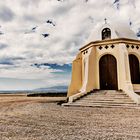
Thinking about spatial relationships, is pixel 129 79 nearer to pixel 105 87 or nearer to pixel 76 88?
pixel 105 87

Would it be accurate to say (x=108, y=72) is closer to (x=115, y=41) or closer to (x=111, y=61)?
(x=111, y=61)

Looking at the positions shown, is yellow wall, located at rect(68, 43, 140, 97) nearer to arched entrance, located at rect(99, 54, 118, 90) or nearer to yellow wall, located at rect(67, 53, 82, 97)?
yellow wall, located at rect(67, 53, 82, 97)

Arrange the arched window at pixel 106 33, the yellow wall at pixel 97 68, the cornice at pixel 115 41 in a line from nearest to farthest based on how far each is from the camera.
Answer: the yellow wall at pixel 97 68 < the cornice at pixel 115 41 < the arched window at pixel 106 33

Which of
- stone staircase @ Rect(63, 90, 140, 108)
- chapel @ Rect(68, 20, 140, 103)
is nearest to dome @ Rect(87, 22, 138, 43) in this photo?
chapel @ Rect(68, 20, 140, 103)

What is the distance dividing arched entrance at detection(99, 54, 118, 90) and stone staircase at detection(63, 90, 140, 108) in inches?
109

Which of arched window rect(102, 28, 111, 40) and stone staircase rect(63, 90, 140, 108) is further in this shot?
arched window rect(102, 28, 111, 40)

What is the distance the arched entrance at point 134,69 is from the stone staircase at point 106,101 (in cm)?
388

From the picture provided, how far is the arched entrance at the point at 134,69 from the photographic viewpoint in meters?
19.6

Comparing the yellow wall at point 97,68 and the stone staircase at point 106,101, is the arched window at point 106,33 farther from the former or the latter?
the stone staircase at point 106,101

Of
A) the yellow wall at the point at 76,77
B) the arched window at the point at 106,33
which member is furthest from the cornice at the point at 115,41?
the yellow wall at the point at 76,77

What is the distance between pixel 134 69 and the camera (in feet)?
64.7

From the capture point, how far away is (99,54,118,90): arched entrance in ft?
64.1

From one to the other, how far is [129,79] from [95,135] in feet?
43.7

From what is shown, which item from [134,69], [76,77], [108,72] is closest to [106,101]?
[108,72]
